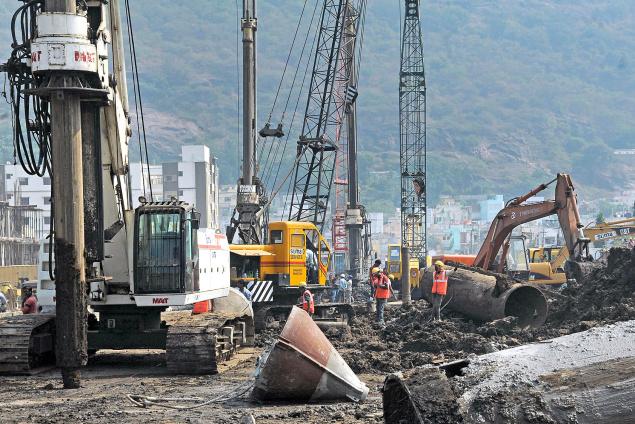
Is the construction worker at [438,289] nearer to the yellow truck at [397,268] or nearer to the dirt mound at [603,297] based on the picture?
the dirt mound at [603,297]

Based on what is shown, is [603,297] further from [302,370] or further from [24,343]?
[24,343]

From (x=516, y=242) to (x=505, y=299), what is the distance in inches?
772

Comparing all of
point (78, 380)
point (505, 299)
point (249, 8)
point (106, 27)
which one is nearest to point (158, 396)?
point (78, 380)

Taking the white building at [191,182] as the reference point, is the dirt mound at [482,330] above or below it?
below

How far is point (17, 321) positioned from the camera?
1816cm

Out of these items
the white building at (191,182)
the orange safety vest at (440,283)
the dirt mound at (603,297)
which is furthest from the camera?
the white building at (191,182)

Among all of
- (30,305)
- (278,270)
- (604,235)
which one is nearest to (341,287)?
(604,235)

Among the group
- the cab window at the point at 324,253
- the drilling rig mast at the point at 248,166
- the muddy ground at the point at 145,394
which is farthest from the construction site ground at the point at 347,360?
the drilling rig mast at the point at 248,166

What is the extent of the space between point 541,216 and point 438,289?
9827 millimetres

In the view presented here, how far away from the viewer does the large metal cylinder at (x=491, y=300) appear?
24.0 m

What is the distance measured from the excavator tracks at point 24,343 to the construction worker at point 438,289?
31.0 ft

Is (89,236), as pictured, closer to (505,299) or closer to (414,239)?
(505,299)

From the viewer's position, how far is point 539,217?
33906mm

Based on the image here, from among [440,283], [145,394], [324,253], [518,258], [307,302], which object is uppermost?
[324,253]
